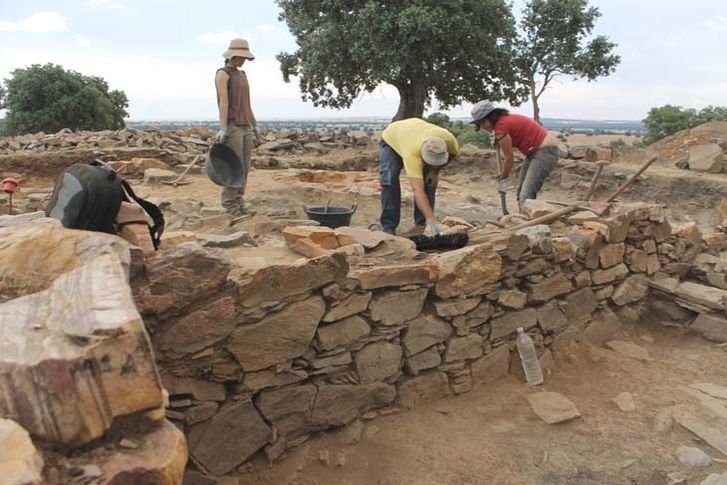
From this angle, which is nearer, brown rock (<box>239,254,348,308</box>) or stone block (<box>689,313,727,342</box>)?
brown rock (<box>239,254,348,308</box>)

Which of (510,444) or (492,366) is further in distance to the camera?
(492,366)

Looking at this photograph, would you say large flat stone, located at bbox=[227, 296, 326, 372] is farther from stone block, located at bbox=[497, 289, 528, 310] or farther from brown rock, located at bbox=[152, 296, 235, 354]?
stone block, located at bbox=[497, 289, 528, 310]

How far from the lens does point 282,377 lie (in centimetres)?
314

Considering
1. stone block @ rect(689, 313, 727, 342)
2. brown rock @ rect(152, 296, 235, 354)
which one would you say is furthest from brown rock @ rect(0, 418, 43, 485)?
stone block @ rect(689, 313, 727, 342)

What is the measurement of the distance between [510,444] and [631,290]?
8.23 ft

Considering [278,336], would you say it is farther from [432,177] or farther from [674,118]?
[674,118]

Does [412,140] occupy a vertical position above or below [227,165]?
above

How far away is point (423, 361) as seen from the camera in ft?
12.3

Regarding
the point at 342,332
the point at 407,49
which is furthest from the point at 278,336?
the point at 407,49

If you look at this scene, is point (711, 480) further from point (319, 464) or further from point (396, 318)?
point (319, 464)

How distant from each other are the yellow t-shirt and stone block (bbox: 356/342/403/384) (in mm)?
1506

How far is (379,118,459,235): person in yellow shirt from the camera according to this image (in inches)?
175

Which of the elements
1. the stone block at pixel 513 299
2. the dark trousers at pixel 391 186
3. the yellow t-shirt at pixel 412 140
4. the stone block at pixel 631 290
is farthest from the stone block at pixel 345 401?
the stone block at pixel 631 290

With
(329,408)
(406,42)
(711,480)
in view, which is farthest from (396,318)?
(406,42)
